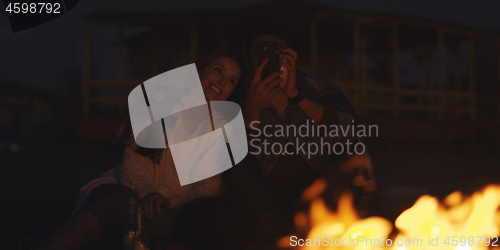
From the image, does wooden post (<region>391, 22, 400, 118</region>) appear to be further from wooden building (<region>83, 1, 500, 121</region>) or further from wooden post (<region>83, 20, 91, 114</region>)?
wooden post (<region>83, 20, 91, 114</region>)

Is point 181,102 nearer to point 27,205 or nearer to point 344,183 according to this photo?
point 344,183

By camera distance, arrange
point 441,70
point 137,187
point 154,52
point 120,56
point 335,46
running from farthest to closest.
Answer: point 335,46, point 154,52, point 441,70, point 120,56, point 137,187

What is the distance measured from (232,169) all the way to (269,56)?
0.78 metres

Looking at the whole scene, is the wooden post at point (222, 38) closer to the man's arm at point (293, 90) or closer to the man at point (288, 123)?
the man at point (288, 123)

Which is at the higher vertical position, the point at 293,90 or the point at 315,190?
the point at 293,90

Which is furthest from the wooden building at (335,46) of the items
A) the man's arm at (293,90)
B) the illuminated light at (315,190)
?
the illuminated light at (315,190)

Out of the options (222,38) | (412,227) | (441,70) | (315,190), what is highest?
(222,38)

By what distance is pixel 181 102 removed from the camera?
8.86 feet

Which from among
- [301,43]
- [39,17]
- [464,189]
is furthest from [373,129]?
[39,17]

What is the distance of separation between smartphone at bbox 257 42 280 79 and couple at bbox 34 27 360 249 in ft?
0.13

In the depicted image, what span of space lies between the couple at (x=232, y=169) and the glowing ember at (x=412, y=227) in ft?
0.92

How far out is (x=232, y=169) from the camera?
96.6 inches

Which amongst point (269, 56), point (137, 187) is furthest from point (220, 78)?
point (137, 187)

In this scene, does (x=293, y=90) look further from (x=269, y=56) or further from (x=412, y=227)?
(x=412, y=227)
